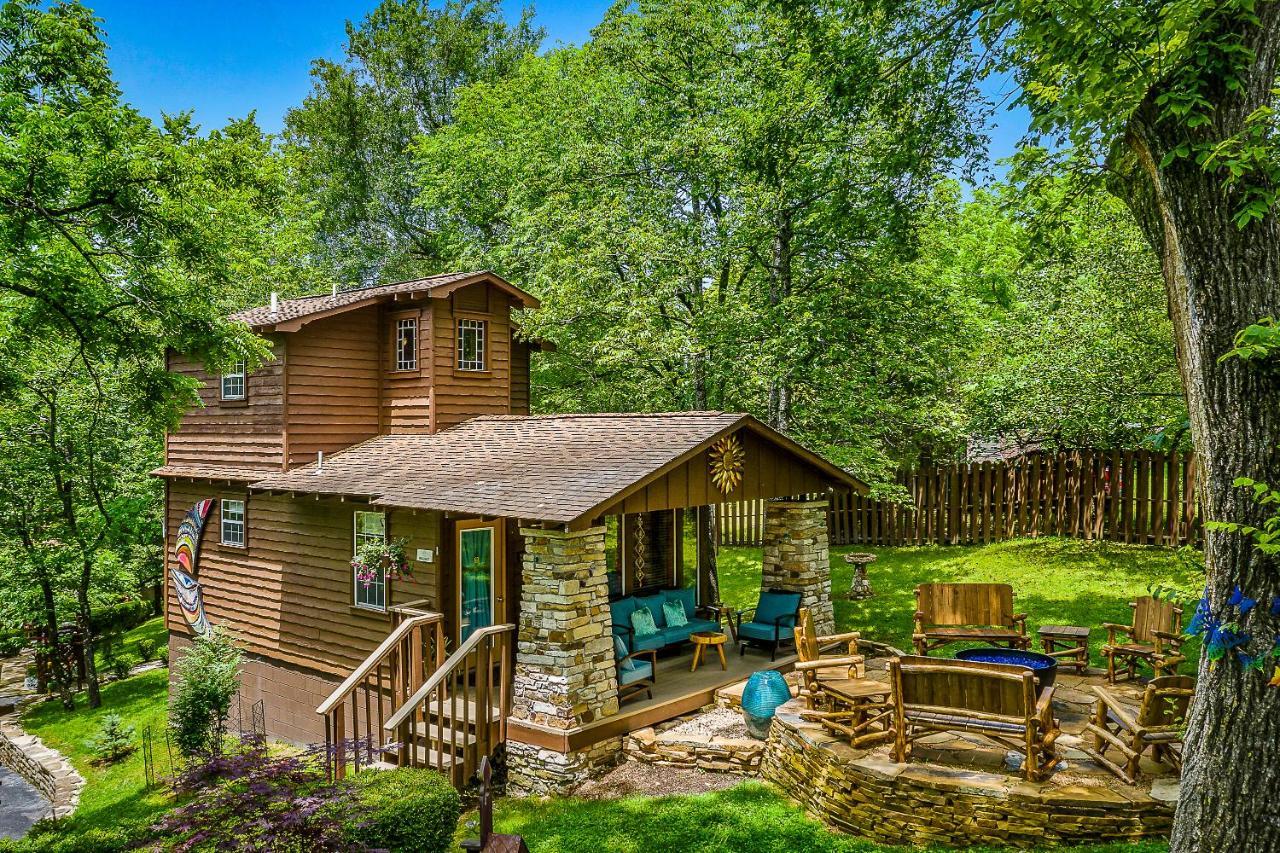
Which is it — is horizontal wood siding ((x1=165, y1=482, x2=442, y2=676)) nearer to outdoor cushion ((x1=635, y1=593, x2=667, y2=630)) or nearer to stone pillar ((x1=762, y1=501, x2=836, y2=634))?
outdoor cushion ((x1=635, y1=593, x2=667, y2=630))

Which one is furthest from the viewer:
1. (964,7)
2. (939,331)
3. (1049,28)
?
(939,331)

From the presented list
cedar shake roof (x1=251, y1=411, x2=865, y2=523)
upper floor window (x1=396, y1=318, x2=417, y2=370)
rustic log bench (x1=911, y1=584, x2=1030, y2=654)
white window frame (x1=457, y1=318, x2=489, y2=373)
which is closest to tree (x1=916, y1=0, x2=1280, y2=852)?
rustic log bench (x1=911, y1=584, x2=1030, y2=654)

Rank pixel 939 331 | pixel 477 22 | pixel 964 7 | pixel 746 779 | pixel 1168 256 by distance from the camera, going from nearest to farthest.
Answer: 1. pixel 1168 256
2. pixel 964 7
3. pixel 746 779
4. pixel 939 331
5. pixel 477 22

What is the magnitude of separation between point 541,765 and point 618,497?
293cm

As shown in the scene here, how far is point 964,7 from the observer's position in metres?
7.77

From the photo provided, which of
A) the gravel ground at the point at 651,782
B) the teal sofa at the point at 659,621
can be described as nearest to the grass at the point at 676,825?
the gravel ground at the point at 651,782

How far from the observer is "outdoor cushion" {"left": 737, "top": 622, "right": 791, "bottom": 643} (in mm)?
11188

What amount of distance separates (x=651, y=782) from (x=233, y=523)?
918cm

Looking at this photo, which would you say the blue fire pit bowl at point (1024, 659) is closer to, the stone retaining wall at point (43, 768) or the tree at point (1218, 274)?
the tree at point (1218, 274)

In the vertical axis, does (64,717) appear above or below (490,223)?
below

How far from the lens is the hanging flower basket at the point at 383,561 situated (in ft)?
35.6

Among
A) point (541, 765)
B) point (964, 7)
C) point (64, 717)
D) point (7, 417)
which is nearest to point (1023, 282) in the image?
point (964, 7)

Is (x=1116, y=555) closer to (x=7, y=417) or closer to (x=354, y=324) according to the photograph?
(x=354, y=324)

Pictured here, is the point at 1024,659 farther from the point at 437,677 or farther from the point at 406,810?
the point at 437,677
